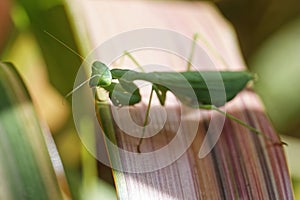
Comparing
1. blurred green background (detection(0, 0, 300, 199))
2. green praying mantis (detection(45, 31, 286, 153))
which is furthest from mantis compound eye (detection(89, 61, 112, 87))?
blurred green background (detection(0, 0, 300, 199))

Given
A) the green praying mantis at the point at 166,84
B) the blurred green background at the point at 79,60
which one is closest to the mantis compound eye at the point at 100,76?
the green praying mantis at the point at 166,84

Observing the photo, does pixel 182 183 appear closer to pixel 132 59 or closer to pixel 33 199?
pixel 33 199

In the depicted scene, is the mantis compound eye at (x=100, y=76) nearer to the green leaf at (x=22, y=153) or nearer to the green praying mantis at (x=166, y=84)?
the green praying mantis at (x=166, y=84)

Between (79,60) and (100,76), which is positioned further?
(79,60)

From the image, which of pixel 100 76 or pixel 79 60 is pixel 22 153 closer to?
pixel 100 76

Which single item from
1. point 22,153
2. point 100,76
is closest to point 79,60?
→ point 100,76

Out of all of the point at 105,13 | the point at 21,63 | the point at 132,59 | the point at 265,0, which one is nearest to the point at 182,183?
the point at 132,59
